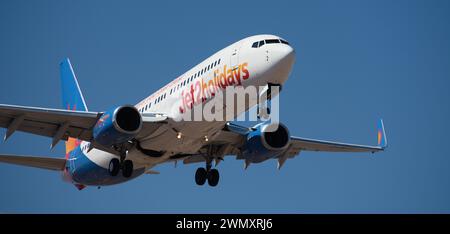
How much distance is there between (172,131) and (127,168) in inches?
127

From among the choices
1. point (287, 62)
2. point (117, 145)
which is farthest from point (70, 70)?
point (287, 62)

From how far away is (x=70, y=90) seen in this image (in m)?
52.0

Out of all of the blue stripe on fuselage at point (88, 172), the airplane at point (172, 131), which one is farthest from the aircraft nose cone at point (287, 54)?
the blue stripe on fuselage at point (88, 172)

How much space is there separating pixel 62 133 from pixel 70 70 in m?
14.5

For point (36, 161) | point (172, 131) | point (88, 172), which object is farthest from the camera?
point (36, 161)

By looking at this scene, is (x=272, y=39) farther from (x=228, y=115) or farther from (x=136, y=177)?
(x=136, y=177)

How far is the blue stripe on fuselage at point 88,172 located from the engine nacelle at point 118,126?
5.35 meters

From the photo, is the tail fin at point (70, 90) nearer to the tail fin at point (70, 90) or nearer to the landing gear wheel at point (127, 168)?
the tail fin at point (70, 90)

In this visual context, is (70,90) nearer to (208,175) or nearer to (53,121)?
(53,121)

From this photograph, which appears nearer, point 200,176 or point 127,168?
point 127,168

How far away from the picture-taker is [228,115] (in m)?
38.3

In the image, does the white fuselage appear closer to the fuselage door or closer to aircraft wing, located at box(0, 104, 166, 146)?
the fuselage door

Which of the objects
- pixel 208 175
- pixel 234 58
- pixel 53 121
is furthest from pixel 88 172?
pixel 234 58

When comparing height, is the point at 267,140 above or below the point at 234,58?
below
